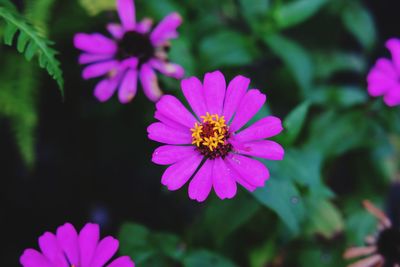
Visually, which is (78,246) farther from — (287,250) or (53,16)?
(53,16)

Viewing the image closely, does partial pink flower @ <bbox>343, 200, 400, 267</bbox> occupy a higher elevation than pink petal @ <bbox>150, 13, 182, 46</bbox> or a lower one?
lower

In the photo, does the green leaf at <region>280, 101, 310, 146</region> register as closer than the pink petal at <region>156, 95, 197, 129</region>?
No

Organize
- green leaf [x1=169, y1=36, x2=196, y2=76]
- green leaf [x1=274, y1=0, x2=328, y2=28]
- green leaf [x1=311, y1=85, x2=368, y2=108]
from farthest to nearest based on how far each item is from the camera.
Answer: green leaf [x1=311, y1=85, x2=368, y2=108]
green leaf [x1=274, y1=0, x2=328, y2=28]
green leaf [x1=169, y1=36, x2=196, y2=76]

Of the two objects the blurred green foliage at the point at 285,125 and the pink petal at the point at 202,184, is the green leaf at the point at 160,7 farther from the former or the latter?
the pink petal at the point at 202,184

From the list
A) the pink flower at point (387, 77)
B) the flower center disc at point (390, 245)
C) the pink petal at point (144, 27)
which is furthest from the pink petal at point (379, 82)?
the pink petal at point (144, 27)

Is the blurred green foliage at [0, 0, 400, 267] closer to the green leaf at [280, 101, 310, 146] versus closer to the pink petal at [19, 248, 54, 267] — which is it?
the green leaf at [280, 101, 310, 146]

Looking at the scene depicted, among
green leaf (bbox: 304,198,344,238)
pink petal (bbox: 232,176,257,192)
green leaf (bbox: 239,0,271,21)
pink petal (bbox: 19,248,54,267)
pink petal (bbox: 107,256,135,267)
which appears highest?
green leaf (bbox: 239,0,271,21)

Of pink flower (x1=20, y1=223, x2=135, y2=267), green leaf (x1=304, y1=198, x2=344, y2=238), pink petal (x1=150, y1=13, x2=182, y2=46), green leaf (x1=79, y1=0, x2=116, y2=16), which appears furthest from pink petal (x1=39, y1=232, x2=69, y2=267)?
green leaf (x1=304, y1=198, x2=344, y2=238)
